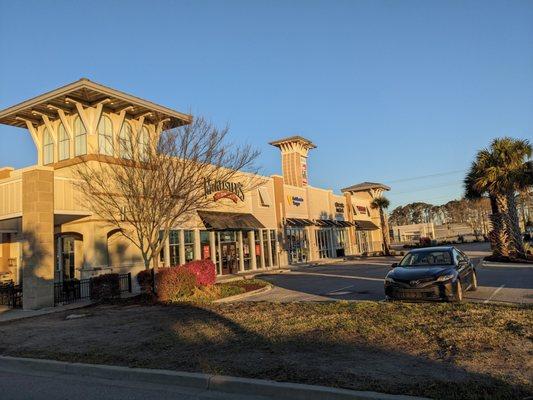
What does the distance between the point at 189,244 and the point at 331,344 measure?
65.8ft

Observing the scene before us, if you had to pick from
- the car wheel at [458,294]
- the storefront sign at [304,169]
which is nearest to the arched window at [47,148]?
the car wheel at [458,294]

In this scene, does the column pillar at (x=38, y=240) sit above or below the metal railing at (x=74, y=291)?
above

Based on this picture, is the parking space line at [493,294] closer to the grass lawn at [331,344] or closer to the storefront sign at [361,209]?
the grass lawn at [331,344]

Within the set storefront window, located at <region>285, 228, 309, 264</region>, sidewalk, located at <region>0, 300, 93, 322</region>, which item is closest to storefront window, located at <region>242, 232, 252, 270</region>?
storefront window, located at <region>285, 228, 309, 264</region>

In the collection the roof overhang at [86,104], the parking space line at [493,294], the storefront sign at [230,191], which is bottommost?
the parking space line at [493,294]

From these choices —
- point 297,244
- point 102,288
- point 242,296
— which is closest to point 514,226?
point 297,244

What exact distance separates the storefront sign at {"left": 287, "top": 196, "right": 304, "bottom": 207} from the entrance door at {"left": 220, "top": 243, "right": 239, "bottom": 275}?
883 cm

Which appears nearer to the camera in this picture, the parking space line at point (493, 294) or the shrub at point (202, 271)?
the parking space line at point (493, 294)

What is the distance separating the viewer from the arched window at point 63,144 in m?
23.0

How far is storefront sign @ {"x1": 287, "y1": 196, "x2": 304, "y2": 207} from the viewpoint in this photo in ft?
126

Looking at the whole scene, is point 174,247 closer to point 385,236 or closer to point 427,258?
point 427,258

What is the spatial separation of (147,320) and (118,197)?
27.8ft

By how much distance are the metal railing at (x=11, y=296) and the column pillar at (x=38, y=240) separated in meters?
1.23

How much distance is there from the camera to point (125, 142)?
63.7ft
